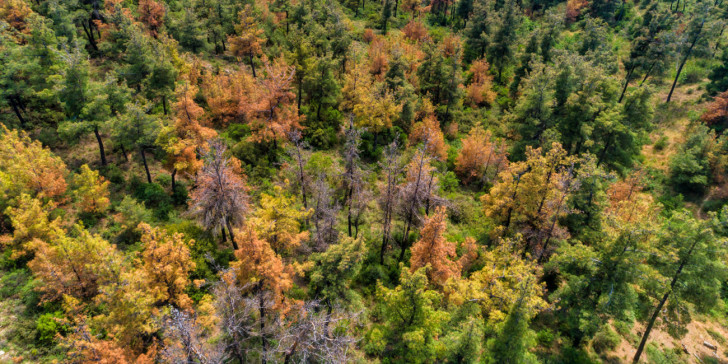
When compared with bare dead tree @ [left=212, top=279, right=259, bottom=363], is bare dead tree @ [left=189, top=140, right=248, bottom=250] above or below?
above

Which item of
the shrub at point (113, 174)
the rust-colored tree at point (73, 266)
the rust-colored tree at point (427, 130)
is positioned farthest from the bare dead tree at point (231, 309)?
the rust-colored tree at point (427, 130)

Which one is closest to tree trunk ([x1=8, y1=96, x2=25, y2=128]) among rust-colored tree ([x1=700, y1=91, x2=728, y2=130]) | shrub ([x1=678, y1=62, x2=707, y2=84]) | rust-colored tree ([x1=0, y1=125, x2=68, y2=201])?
rust-colored tree ([x1=0, y1=125, x2=68, y2=201])

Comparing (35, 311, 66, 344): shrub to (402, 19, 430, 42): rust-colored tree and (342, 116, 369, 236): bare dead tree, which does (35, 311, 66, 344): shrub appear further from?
(402, 19, 430, 42): rust-colored tree

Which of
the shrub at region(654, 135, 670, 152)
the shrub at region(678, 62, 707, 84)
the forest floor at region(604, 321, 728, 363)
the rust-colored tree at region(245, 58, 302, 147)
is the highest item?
the shrub at region(678, 62, 707, 84)

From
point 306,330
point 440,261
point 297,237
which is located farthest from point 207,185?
point 440,261

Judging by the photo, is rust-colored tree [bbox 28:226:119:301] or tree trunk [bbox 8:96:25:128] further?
tree trunk [bbox 8:96:25:128]

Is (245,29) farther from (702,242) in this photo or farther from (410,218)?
(702,242)

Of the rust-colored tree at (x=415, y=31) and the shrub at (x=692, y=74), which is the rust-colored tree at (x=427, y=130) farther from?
the shrub at (x=692, y=74)

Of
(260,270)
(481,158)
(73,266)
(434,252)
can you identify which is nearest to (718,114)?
(481,158)
